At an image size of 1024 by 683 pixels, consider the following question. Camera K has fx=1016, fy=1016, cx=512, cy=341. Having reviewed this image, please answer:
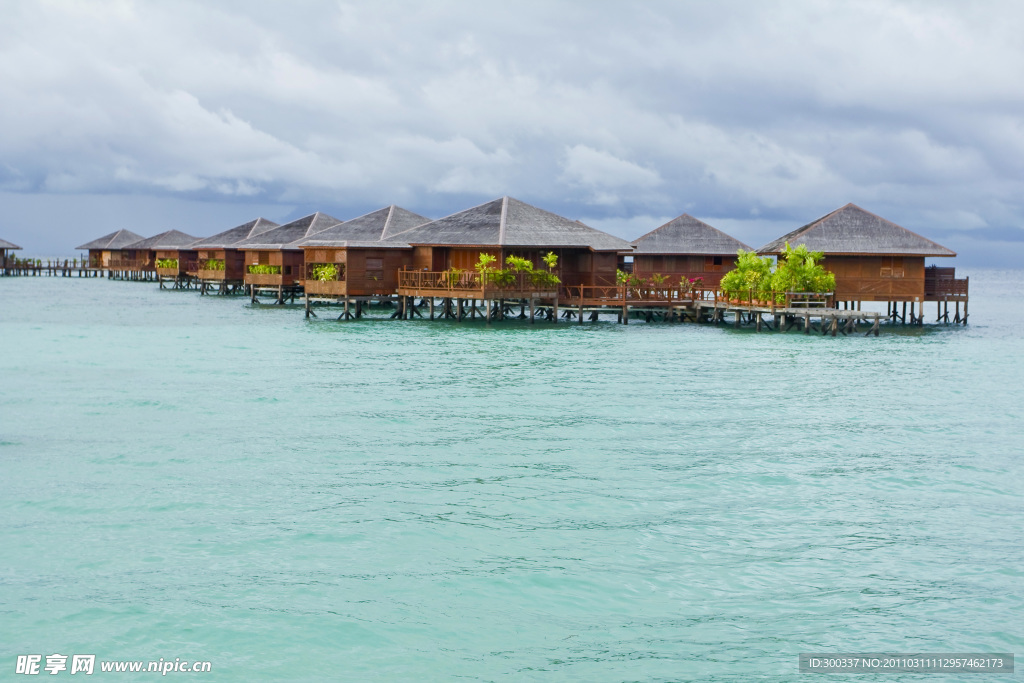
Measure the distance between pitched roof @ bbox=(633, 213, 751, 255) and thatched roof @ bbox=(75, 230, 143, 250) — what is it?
62215 millimetres

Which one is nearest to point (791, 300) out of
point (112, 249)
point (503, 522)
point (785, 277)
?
point (785, 277)

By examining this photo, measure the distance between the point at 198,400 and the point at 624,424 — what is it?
9.53 metres

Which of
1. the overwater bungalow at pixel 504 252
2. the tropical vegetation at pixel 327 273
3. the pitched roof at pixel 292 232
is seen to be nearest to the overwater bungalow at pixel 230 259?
the pitched roof at pixel 292 232

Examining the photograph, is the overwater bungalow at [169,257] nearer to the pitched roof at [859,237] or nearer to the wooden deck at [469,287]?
the wooden deck at [469,287]

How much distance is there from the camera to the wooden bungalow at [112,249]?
323 ft

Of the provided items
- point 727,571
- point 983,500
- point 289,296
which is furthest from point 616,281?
point 727,571

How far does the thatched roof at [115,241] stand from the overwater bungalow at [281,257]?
Result: 1675 inches

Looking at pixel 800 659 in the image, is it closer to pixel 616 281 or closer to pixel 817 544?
pixel 817 544

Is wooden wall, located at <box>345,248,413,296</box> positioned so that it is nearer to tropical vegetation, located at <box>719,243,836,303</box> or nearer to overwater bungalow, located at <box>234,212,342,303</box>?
overwater bungalow, located at <box>234,212,342,303</box>

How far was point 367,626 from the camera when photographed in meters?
9.91

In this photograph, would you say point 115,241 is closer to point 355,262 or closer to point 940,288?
point 355,262

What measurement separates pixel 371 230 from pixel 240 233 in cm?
2211

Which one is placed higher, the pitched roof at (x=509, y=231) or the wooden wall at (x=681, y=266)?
the pitched roof at (x=509, y=231)

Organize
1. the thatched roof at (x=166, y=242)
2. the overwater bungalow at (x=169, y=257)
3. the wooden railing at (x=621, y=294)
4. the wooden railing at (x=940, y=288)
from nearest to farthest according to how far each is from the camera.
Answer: the wooden railing at (x=621, y=294) < the wooden railing at (x=940, y=288) < the overwater bungalow at (x=169, y=257) < the thatched roof at (x=166, y=242)
